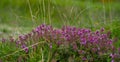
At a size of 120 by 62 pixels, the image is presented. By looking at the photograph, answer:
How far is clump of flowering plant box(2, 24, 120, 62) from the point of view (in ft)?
13.0

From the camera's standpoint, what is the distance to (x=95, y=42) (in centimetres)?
407

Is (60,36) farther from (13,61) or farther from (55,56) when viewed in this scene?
(13,61)

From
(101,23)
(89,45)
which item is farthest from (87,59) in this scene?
(101,23)

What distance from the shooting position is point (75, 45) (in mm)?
4016

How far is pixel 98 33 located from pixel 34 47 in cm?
67

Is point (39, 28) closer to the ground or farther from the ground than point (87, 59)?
farther from the ground

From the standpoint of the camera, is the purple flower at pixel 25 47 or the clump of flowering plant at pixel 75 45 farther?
the purple flower at pixel 25 47

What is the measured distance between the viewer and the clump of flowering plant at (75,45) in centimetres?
397

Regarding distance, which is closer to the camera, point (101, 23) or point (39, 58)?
point (39, 58)

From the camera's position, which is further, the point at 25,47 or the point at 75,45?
the point at 25,47

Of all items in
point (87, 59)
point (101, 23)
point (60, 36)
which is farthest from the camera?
point (101, 23)

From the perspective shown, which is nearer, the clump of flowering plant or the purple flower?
the clump of flowering plant

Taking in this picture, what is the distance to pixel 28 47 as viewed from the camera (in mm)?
4199

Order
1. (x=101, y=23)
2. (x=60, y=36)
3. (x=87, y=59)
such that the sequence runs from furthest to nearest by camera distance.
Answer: (x=101, y=23)
(x=60, y=36)
(x=87, y=59)
